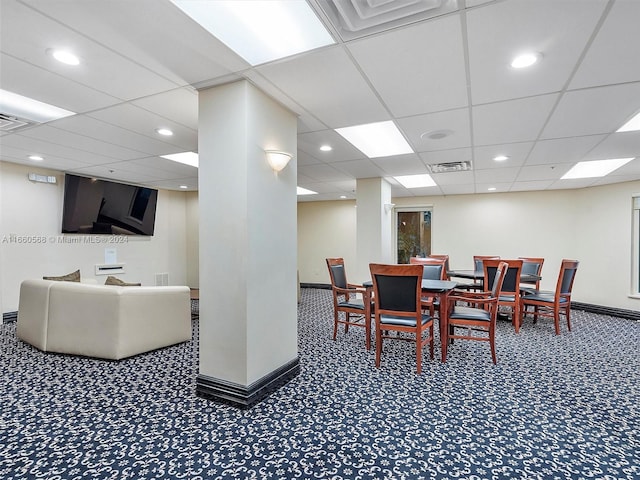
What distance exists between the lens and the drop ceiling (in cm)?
185

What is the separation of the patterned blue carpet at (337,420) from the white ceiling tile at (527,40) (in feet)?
8.27

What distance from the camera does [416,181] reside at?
21.9 feet

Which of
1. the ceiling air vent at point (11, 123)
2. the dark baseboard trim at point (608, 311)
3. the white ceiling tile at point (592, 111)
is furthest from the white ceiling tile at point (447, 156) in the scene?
the ceiling air vent at point (11, 123)

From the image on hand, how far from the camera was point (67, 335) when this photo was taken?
12.3 ft

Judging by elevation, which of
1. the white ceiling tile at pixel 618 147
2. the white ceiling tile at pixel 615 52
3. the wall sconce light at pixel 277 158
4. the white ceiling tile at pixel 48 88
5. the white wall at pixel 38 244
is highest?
the white ceiling tile at pixel 48 88

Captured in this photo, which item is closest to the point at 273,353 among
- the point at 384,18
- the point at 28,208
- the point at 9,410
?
the point at 9,410

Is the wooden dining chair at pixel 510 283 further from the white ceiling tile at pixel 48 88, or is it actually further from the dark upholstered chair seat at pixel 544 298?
the white ceiling tile at pixel 48 88

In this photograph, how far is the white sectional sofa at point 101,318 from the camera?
360 centimetres

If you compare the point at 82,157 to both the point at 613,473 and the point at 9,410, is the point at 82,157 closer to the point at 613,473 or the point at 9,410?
the point at 9,410

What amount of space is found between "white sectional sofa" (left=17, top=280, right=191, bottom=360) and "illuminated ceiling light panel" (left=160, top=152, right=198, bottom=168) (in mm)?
1974

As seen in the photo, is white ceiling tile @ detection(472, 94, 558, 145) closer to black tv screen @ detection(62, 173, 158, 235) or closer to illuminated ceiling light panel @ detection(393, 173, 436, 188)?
illuminated ceiling light panel @ detection(393, 173, 436, 188)

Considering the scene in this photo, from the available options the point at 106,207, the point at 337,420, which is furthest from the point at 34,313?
the point at 337,420

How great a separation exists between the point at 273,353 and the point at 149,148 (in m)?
3.29

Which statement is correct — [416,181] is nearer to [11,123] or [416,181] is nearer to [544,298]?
[544,298]
